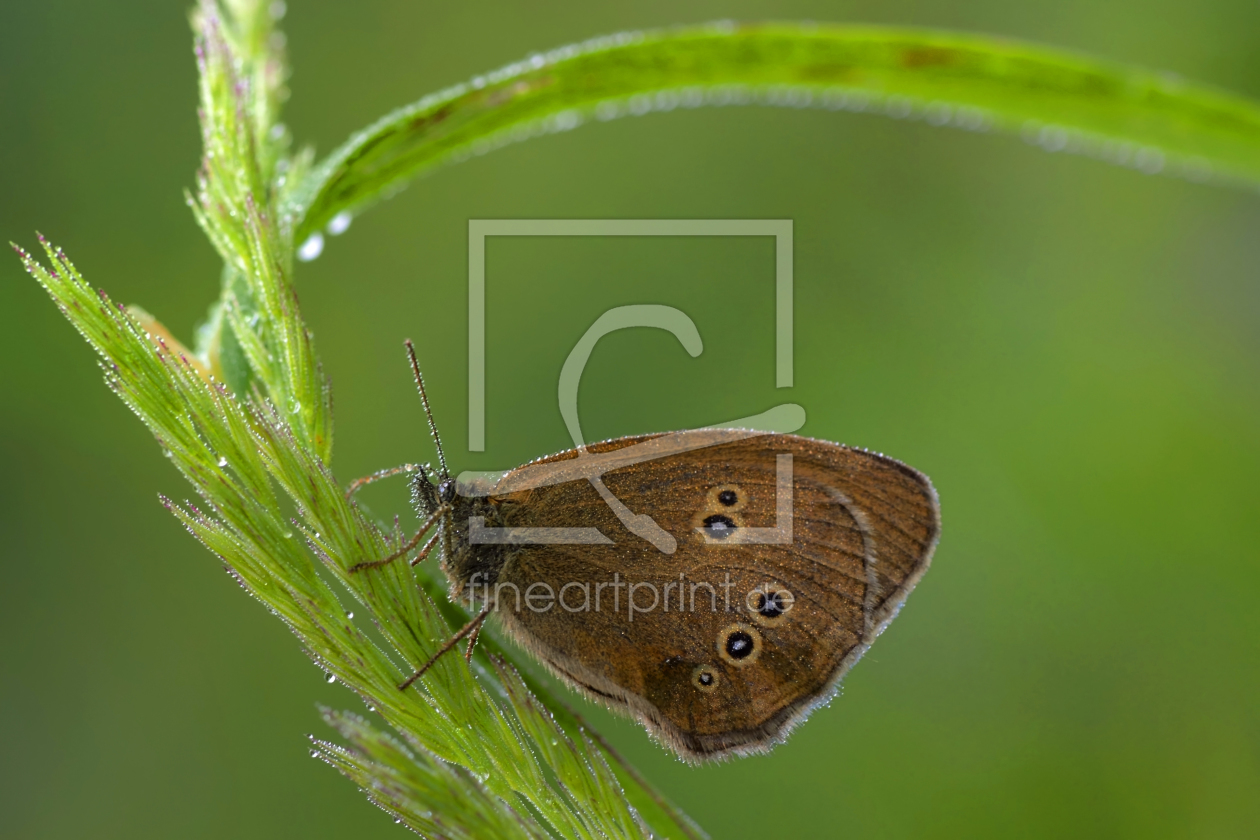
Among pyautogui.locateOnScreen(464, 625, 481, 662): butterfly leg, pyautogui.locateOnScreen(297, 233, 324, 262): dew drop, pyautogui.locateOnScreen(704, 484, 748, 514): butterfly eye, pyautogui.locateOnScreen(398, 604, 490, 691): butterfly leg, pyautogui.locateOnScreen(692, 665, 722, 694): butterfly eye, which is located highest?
pyautogui.locateOnScreen(297, 233, 324, 262): dew drop

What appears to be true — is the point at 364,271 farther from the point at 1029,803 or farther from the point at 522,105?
the point at 1029,803

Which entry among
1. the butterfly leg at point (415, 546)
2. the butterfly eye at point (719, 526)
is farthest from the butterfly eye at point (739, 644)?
the butterfly leg at point (415, 546)

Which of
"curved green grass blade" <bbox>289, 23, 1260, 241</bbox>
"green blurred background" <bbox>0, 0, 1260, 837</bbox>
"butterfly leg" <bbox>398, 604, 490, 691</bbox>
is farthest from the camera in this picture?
"green blurred background" <bbox>0, 0, 1260, 837</bbox>

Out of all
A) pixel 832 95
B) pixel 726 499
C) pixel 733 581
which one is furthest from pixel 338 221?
pixel 733 581

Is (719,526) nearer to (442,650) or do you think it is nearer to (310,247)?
(442,650)

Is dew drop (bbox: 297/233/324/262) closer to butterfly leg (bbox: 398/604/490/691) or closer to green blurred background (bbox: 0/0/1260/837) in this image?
butterfly leg (bbox: 398/604/490/691)

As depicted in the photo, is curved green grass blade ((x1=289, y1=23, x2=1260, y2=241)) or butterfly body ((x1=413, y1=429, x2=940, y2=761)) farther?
butterfly body ((x1=413, y1=429, x2=940, y2=761))

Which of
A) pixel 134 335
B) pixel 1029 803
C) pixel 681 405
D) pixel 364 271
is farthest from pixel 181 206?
pixel 1029 803

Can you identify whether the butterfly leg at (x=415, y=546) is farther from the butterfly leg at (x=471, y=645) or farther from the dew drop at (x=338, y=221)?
the dew drop at (x=338, y=221)

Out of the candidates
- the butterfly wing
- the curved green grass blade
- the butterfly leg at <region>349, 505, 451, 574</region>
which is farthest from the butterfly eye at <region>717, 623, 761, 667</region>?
the curved green grass blade
